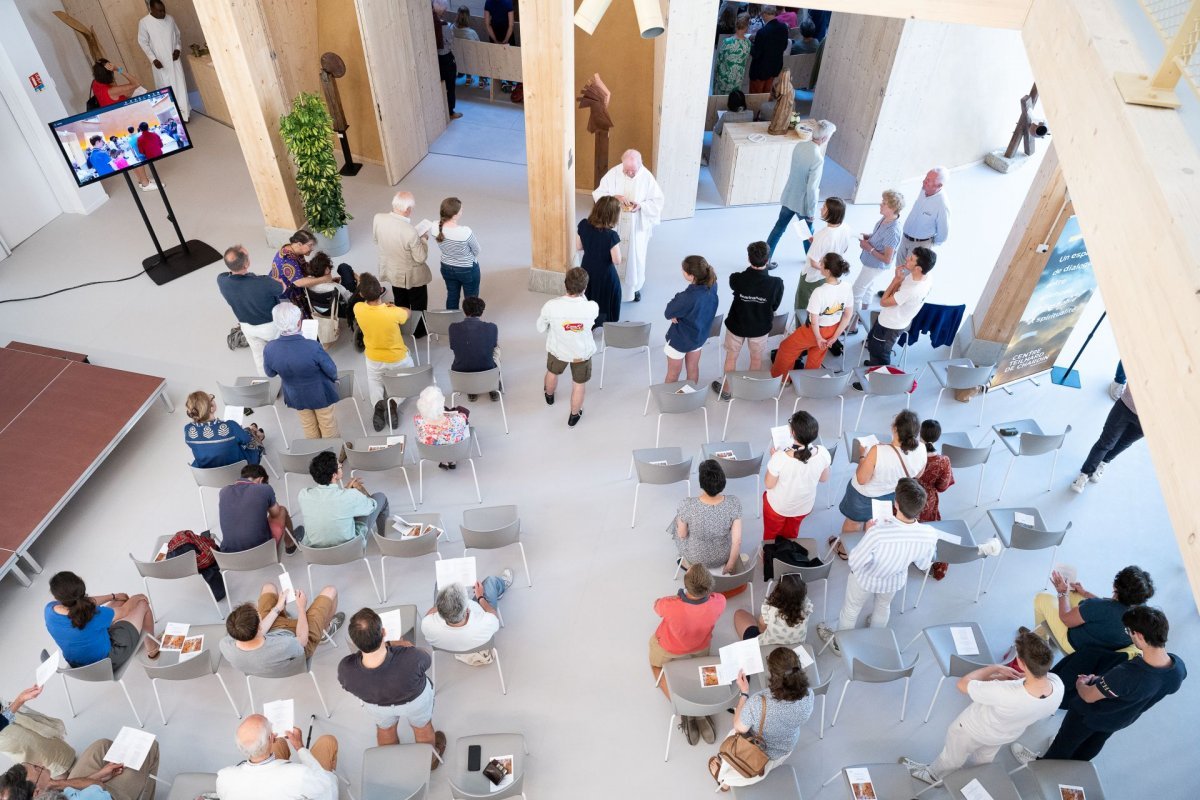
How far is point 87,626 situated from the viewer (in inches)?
189

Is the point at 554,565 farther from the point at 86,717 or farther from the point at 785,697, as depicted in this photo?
the point at 86,717

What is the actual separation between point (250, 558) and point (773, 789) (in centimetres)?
362

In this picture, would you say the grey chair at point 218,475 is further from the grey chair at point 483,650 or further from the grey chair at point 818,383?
the grey chair at point 818,383

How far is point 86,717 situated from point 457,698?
2.42 m

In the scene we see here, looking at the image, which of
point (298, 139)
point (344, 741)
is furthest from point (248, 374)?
point (344, 741)

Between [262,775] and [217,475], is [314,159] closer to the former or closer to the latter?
[217,475]

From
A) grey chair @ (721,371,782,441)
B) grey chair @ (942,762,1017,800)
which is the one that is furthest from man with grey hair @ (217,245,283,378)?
grey chair @ (942,762,1017,800)

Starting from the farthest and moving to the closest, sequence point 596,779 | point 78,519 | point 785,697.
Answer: point 78,519 < point 596,779 < point 785,697

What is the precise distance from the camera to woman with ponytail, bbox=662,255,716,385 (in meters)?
6.40

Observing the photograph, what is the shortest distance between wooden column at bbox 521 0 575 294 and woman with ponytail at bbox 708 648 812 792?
199 inches

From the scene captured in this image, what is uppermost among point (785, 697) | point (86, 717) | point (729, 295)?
point (785, 697)

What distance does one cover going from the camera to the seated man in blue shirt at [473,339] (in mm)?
6469

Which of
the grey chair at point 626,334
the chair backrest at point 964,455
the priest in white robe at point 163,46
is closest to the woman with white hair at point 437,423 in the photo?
the grey chair at point 626,334

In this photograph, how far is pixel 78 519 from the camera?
6.37 m
